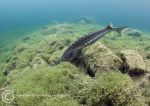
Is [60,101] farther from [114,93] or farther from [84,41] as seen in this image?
[84,41]

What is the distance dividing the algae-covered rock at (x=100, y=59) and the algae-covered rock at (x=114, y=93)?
1.33 meters

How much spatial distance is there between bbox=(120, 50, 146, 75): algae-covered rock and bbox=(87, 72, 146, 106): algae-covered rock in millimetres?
1593

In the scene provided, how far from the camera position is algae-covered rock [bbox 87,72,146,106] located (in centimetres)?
633

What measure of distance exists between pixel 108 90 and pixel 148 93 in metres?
1.41

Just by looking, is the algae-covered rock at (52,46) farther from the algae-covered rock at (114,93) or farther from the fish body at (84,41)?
the algae-covered rock at (114,93)

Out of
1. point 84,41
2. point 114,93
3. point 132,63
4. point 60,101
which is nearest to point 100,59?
point 132,63

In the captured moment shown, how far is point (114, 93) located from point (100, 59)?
83.4 inches

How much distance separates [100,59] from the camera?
8.38 meters

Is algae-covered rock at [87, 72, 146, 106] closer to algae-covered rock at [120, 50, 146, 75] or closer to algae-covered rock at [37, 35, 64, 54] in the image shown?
algae-covered rock at [120, 50, 146, 75]

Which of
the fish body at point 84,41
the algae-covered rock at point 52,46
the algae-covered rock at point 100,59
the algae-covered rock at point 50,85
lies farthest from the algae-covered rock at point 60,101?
the algae-covered rock at point 52,46

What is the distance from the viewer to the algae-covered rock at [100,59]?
8.08 m

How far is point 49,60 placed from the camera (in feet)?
34.5

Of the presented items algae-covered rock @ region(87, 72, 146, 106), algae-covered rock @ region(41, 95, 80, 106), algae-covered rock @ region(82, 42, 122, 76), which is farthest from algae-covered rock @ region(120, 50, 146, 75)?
algae-covered rock @ region(41, 95, 80, 106)

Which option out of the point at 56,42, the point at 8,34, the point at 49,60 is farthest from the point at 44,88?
the point at 8,34
